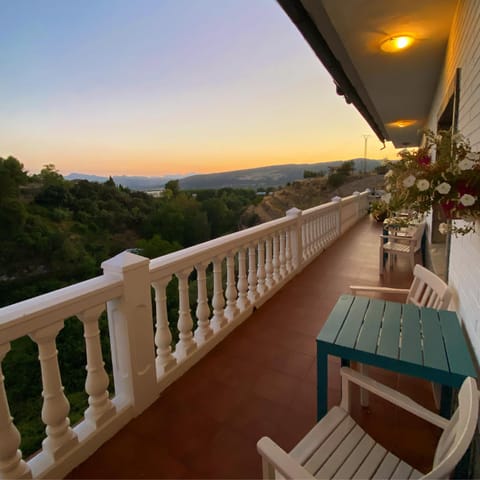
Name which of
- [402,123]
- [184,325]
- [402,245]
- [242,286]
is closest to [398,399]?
[184,325]

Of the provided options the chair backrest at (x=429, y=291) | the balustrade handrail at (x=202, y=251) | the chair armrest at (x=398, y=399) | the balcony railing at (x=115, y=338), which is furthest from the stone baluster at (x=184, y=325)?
the chair backrest at (x=429, y=291)

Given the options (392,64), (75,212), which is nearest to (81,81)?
(75,212)

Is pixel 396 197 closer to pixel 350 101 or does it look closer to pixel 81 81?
pixel 350 101

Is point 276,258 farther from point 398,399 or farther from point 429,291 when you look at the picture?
point 398,399

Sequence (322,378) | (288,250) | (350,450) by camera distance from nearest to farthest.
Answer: (350,450)
(322,378)
(288,250)

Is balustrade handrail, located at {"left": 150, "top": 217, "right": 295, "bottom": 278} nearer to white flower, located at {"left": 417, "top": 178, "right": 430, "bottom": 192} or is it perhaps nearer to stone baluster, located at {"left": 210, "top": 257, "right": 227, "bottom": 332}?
stone baluster, located at {"left": 210, "top": 257, "right": 227, "bottom": 332}

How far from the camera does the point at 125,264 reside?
1718mm

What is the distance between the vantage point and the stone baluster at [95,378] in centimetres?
159

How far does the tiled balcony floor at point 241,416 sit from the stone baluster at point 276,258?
36.0 inches

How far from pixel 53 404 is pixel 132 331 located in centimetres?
48

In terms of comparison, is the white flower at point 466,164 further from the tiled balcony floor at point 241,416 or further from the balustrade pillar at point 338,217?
the balustrade pillar at point 338,217

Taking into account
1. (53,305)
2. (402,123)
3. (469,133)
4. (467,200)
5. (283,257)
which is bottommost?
(283,257)

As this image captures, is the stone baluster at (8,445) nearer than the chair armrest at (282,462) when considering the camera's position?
No

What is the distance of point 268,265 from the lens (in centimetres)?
370
